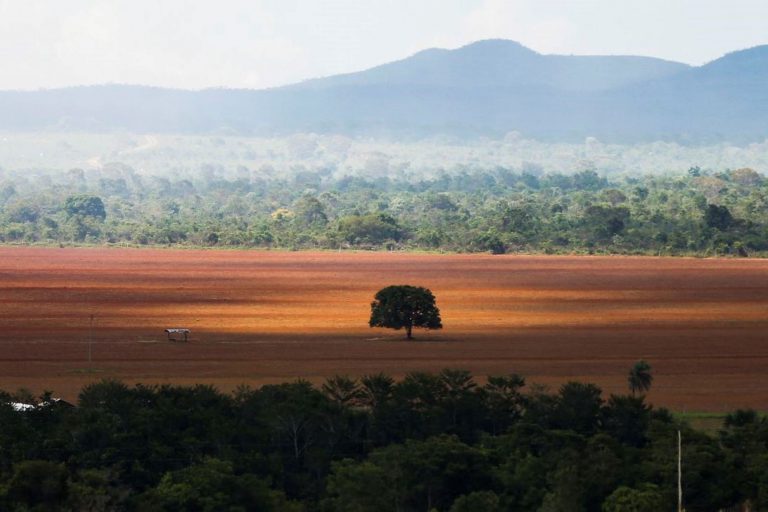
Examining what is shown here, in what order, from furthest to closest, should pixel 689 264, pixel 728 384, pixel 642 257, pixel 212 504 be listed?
1. pixel 642 257
2. pixel 689 264
3. pixel 728 384
4. pixel 212 504

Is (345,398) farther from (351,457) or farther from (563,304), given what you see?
(563,304)

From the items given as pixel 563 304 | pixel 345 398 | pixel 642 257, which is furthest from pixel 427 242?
pixel 345 398

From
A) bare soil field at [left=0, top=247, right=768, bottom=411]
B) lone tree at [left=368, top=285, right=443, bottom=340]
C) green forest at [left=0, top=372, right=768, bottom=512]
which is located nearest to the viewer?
green forest at [left=0, top=372, right=768, bottom=512]

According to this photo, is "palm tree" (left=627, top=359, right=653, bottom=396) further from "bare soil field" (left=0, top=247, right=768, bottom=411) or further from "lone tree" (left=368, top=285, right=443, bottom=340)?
"lone tree" (left=368, top=285, right=443, bottom=340)

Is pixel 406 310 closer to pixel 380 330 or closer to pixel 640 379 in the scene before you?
pixel 380 330

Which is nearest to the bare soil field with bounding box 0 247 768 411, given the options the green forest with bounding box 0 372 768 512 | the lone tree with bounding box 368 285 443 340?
the lone tree with bounding box 368 285 443 340

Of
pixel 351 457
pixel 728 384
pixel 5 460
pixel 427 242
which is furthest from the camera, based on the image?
pixel 427 242

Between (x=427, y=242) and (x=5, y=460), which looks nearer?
(x=5, y=460)
